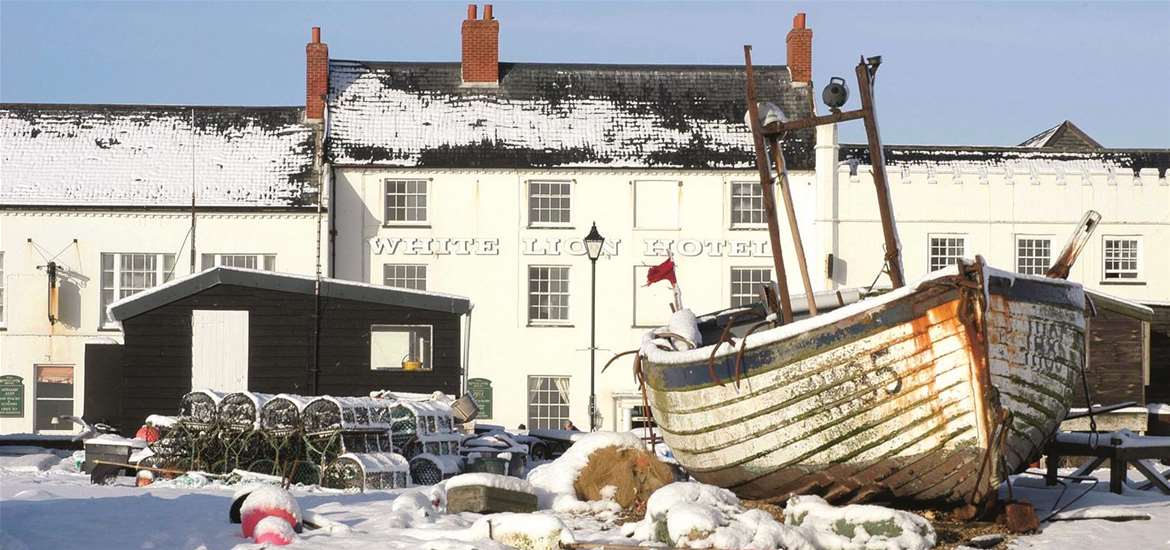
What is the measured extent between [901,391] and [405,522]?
485 cm

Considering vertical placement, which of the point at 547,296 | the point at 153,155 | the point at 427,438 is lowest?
the point at 427,438

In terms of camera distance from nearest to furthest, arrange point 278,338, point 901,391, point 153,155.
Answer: point 901,391, point 278,338, point 153,155

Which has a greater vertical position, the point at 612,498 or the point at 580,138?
the point at 580,138

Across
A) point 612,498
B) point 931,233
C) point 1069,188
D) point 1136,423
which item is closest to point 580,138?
point 931,233

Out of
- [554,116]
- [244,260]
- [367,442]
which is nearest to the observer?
[367,442]

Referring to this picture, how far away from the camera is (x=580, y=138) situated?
44.2 metres

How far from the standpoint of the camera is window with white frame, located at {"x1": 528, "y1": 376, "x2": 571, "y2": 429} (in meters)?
42.2

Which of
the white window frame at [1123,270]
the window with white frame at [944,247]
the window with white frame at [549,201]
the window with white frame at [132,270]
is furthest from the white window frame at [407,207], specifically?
the white window frame at [1123,270]

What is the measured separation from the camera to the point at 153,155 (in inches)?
1756

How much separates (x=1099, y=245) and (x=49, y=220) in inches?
1065

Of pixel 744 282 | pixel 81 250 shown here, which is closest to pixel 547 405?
pixel 744 282

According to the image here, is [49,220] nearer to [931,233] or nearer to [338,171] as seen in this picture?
[338,171]

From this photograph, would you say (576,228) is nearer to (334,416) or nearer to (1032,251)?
(1032,251)

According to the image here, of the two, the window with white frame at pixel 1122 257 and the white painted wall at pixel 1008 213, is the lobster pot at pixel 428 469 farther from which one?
the window with white frame at pixel 1122 257
